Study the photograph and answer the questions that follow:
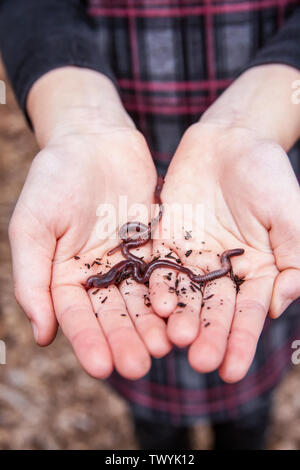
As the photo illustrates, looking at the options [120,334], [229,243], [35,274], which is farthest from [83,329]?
[229,243]

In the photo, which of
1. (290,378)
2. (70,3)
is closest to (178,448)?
(290,378)

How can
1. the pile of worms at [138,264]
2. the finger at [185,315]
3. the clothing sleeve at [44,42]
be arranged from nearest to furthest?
the finger at [185,315], the pile of worms at [138,264], the clothing sleeve at [44,42]

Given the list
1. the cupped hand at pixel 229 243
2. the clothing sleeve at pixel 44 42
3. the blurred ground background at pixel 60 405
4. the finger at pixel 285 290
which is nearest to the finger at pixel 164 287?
the cupped hand at pixel 229 243

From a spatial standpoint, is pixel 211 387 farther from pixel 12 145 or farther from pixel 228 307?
pixel 12 145

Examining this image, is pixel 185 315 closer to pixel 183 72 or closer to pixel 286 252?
pixel 286 252

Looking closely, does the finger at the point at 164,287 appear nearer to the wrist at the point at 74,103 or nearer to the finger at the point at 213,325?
the finger at the point at 213,325

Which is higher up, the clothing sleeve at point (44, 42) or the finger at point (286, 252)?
the clothing sleeve at point (44, 42)
